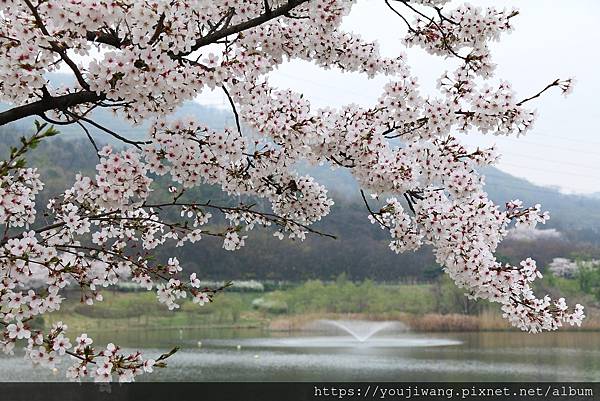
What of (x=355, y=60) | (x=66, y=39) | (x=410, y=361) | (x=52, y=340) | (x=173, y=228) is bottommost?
(x=410, y=361)

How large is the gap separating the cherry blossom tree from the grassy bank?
29.8 meters

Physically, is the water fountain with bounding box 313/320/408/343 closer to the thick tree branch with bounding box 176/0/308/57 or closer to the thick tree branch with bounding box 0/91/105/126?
the thick tree branch with bounding box 176/0/308/57

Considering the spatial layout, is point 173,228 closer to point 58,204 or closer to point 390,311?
point 58,204

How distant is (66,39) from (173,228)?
4.04 feet

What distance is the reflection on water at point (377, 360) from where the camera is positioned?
666 inches

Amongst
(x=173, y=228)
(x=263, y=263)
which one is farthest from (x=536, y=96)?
(x=263, y=263)

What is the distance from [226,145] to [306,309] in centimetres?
3516

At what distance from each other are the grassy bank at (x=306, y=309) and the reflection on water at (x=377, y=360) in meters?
2.97

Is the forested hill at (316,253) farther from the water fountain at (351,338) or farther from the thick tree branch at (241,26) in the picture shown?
the thick tree branch at (241,26)

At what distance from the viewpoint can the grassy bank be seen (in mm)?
33594

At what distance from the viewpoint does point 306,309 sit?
3788 centimetres

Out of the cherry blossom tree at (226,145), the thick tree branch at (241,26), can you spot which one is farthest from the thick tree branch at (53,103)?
the thick tree branch at (241,26)

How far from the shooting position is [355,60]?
175 inches

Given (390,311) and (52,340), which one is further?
(390,311)
